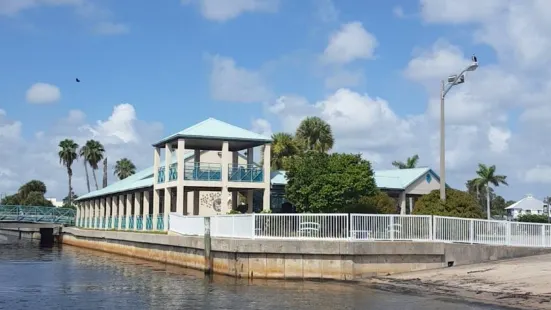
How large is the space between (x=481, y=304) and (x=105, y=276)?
57.6 feet

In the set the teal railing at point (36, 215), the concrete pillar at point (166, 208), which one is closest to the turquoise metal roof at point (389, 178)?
the concrete pillar at point (166, 208)

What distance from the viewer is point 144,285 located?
84.2ft

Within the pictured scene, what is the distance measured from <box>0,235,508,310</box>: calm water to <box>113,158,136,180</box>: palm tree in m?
75.5

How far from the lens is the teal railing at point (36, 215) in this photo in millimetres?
68500

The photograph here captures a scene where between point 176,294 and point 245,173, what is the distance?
19201 millimetres

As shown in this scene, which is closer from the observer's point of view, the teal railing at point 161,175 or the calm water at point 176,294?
the calm water at point 176,294

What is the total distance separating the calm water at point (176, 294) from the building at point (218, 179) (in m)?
10.3

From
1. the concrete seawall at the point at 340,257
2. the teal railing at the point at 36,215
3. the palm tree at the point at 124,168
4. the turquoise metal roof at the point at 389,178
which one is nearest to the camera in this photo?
the concrete seawall at the point at 340,257

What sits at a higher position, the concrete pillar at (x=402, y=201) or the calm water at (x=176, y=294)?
the concrete pillar at (x=402, y=201)

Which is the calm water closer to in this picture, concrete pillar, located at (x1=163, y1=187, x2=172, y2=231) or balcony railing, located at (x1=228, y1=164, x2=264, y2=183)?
concrete pillar, located at (x1=163, y1=187, x2=172, y2=231)

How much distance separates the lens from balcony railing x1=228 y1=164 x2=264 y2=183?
41.1 meters

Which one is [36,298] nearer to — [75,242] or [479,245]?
[479,245]

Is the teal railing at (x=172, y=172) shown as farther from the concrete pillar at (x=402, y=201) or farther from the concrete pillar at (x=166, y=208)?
the concrete pillar at (x=402, y=201)

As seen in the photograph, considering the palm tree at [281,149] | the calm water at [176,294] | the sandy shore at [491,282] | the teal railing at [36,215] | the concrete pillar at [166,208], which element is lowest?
the calm water at [176,294]
